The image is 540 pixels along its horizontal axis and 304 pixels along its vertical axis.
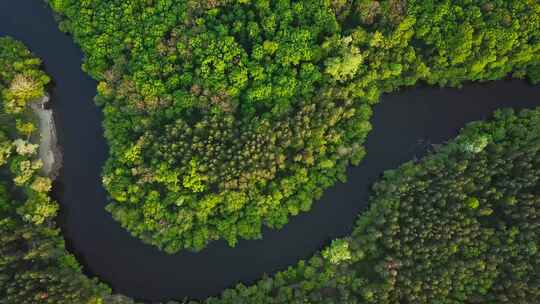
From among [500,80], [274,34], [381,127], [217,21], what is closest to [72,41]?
[217,21]

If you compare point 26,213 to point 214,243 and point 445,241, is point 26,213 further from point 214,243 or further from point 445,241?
point 445,241

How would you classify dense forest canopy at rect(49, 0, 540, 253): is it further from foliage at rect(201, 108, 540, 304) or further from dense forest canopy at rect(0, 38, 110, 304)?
dense forest canopy at rect(0, 38, 110, 304)

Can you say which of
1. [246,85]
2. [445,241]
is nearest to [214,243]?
[246,85]

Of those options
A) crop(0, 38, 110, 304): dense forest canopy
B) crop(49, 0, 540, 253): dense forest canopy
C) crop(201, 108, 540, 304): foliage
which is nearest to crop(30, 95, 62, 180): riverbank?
crop(0, 38, 110, 304): dense forest canopy

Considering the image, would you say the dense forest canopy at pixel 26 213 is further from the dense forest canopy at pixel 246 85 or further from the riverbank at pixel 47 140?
the dense forest canopy at pixel 246 85

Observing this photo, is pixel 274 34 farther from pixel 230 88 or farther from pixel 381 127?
pixel 381 127
